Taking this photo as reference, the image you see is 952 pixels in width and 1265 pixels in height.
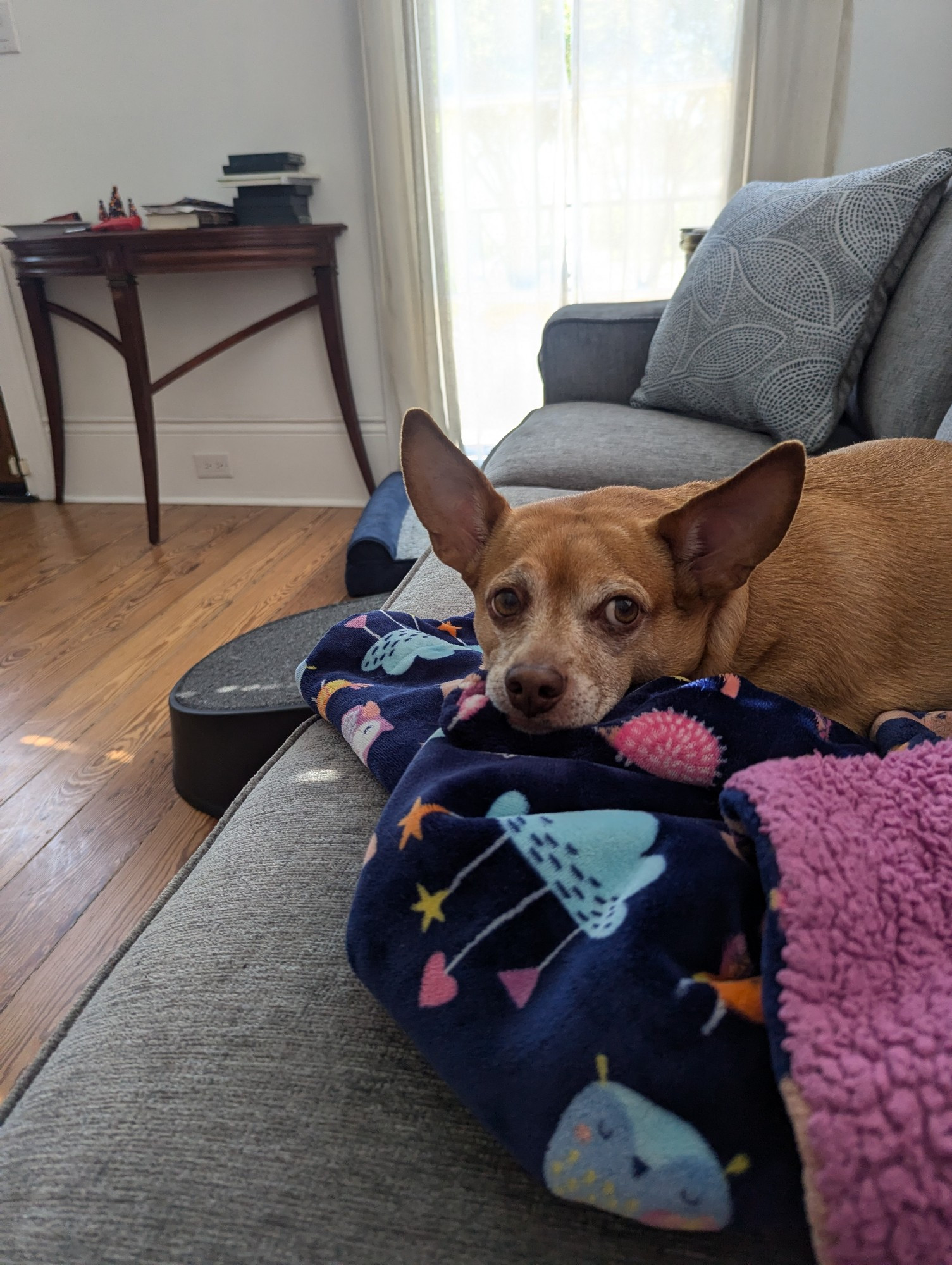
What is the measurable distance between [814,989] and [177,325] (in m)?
3.95

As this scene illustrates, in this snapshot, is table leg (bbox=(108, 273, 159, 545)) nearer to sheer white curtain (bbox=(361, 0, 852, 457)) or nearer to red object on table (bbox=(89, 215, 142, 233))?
red object on table (bbox=(89, 215, 142, 233))

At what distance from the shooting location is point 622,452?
2.01m

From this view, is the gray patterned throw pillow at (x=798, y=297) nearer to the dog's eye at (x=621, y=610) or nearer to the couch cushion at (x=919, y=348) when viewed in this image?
the couch cushion at (x=919, y=348)

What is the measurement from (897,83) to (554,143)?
3.98 feet

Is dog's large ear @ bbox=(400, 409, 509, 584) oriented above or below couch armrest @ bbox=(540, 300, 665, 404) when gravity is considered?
above

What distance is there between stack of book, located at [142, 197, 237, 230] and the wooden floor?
1182 mm

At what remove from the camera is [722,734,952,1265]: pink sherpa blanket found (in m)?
0.47

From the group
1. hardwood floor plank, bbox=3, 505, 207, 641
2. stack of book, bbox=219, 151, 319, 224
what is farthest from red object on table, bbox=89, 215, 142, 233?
hardwood floor plank, bbox=3, 505, 207, 641

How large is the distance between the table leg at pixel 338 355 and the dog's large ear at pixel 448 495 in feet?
8.79

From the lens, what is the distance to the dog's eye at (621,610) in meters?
1.00

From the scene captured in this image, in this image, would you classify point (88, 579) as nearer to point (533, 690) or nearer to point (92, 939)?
point (92, 939)

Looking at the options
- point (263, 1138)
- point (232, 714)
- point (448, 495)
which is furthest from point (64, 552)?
point (263, 1138)

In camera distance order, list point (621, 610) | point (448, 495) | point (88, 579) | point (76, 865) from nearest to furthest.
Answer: point (621, 610) → point (448, 495) → point (76, 865) → point (88, 579)

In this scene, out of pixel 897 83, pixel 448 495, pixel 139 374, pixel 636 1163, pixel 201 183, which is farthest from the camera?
pixel 201 183
